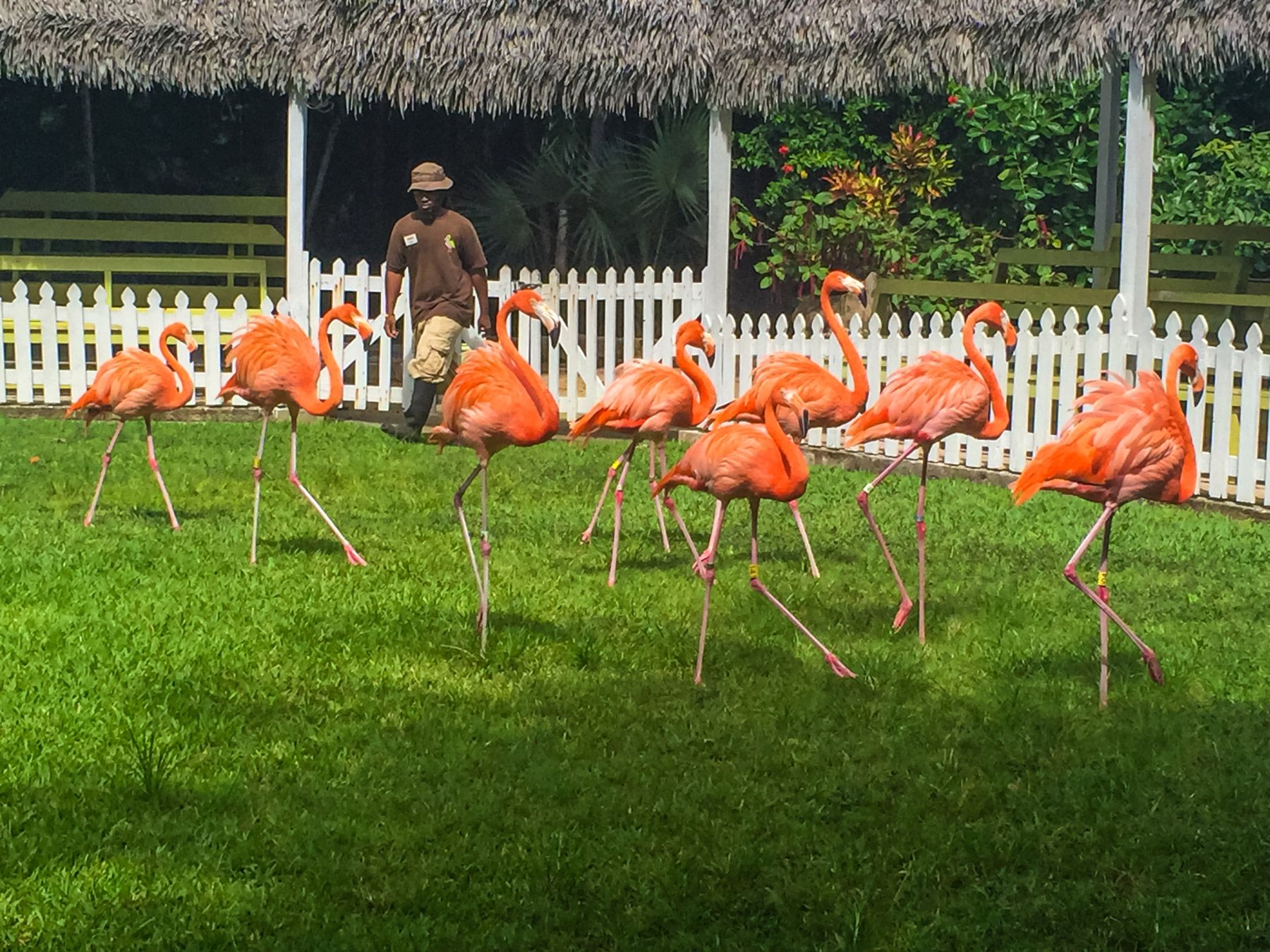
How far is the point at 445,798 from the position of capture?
518 centimetres

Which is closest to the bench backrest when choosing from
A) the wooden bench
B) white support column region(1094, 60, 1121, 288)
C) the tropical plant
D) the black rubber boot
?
the wooden bench

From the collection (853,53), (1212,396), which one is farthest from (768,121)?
(1212,396)

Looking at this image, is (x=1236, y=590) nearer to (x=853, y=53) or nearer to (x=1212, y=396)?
(x=1212, y=396)

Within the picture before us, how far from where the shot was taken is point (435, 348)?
12695 millimetres

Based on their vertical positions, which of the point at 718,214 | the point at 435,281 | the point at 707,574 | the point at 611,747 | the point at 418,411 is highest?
the point at 718,214

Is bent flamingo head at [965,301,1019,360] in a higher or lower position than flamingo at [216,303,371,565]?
higher

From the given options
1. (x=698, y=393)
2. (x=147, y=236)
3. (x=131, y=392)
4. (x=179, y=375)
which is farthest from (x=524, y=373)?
(x=147, y=236)

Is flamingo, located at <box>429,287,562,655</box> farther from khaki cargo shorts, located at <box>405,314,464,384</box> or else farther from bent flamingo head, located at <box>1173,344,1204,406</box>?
khaki cargo shorts, located at <box>405,314,464,384</box>

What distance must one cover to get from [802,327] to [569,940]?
28.2ft

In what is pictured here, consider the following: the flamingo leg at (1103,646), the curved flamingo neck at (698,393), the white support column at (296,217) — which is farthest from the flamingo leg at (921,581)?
the white support column at (296,217)

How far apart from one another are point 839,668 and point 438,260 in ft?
22.6

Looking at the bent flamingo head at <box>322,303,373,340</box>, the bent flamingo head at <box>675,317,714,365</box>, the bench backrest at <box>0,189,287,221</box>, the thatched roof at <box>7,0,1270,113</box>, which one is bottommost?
the bent flamingo head at <box>675,317,714,365</box>

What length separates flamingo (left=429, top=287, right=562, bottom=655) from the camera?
7055mm

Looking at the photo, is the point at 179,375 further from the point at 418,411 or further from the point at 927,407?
the point at 927,407
